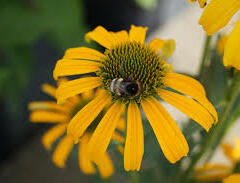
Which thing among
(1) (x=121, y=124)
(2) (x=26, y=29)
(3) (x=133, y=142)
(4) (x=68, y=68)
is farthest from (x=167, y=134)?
(2) (x=26, y=29)

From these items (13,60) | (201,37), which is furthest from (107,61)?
(201,37)

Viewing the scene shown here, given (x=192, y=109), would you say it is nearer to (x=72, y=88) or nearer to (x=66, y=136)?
(x=72, y=88)

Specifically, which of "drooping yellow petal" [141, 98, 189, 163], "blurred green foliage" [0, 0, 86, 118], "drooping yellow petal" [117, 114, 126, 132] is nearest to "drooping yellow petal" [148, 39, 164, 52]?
"drooping yellow petal" [141, 98, 189, 163]

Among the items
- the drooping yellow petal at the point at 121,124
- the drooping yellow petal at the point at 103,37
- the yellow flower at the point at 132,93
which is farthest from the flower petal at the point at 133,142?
the drooping yellow petal at the point at 121,124

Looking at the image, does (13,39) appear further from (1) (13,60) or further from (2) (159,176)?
(2) (159,176)

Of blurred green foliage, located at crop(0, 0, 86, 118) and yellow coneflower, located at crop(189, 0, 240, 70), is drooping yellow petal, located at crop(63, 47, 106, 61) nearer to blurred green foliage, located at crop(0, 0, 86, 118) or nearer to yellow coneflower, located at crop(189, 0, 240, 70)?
yellow coneflower, located at crop(189, 0, 240, 70)

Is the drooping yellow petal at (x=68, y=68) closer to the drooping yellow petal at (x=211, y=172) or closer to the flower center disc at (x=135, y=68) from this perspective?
the flower center disc at (x=135, y=68)

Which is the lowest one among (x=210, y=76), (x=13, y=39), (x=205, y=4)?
(x=13, y=39)
